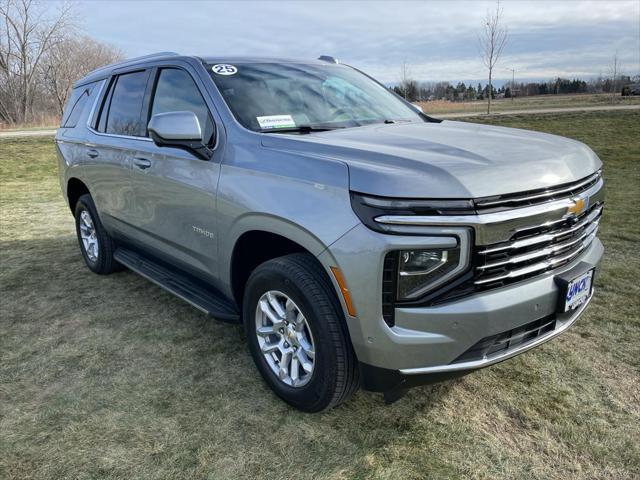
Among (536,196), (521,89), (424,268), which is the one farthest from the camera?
(521,89)

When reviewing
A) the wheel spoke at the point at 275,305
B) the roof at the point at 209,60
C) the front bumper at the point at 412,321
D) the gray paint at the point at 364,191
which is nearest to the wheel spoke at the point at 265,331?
the wheel spoke at the point at 275,305

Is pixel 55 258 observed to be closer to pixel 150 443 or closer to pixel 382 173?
pixel 150 443

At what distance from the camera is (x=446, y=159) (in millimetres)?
2311

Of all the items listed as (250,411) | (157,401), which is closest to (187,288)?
(157,401)

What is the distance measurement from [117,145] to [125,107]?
335 mm

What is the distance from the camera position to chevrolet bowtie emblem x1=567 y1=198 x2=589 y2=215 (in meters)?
2.42

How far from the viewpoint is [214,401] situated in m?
2.96

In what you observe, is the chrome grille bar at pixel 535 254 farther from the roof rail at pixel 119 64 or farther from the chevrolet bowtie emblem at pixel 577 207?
the roof rail at pixel 119 64

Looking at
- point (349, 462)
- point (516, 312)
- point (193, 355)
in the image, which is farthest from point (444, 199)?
point (193, 355)

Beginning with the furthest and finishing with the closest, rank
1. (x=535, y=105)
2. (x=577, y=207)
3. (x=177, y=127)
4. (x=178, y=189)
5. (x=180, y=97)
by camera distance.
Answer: (x=535, y=105) → (x=180, y=97) → (x=178, y=189) → (x=177, y=127) → (x=577, y=207)

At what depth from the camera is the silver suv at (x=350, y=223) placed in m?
2.15

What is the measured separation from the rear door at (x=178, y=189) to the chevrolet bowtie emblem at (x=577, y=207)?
6.12 feet

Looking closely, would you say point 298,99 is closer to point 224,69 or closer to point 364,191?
point 224,69

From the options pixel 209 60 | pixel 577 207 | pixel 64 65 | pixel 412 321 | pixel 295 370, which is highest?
pixel 64 65
